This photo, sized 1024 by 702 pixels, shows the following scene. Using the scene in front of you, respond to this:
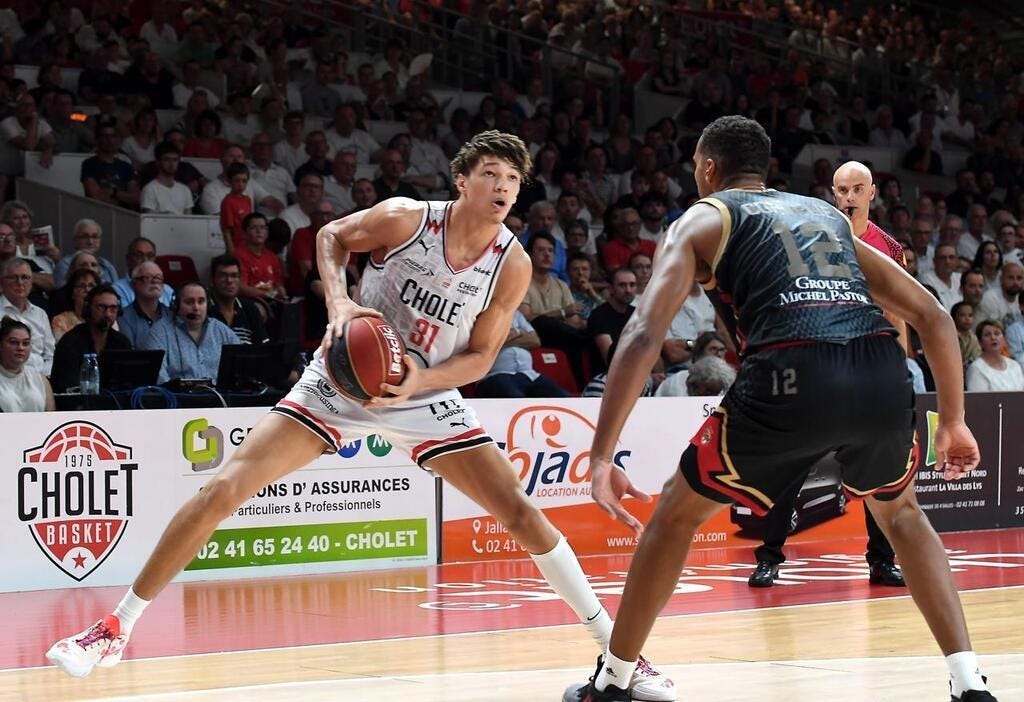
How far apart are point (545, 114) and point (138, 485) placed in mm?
8783

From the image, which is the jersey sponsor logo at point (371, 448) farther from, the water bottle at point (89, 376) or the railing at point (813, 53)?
the railing at point (813, 53)

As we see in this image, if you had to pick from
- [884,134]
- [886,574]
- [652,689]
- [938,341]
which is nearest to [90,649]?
[652,689]

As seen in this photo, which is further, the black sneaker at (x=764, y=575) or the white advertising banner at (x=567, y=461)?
the white advertising banner at (x=567, y=461)

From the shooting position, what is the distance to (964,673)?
418cm

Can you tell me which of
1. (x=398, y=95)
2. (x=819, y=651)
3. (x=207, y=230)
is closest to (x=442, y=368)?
(x=819, y=651)

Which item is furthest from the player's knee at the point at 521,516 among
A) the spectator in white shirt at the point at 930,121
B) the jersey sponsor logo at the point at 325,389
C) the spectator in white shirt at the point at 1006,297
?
the spectator in white shirt at the point at 930,121

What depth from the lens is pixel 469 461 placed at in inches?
206

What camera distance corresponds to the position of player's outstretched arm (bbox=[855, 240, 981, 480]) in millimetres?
4227

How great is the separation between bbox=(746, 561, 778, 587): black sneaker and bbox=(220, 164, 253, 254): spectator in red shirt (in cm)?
557

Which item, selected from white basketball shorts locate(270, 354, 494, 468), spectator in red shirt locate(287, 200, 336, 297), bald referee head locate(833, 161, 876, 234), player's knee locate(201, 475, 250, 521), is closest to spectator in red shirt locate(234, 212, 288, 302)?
spectator in red shirt locate(287, 200, 336, 297)

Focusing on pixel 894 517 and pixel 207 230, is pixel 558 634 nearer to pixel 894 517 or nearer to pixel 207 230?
pixel 894 517

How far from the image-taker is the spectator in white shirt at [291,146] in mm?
13930

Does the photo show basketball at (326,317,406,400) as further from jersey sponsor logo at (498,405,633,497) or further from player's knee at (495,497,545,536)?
jersey sponsor logo at (498,405,633,497)

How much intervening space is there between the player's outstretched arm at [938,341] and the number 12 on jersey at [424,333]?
1742 millimetres
